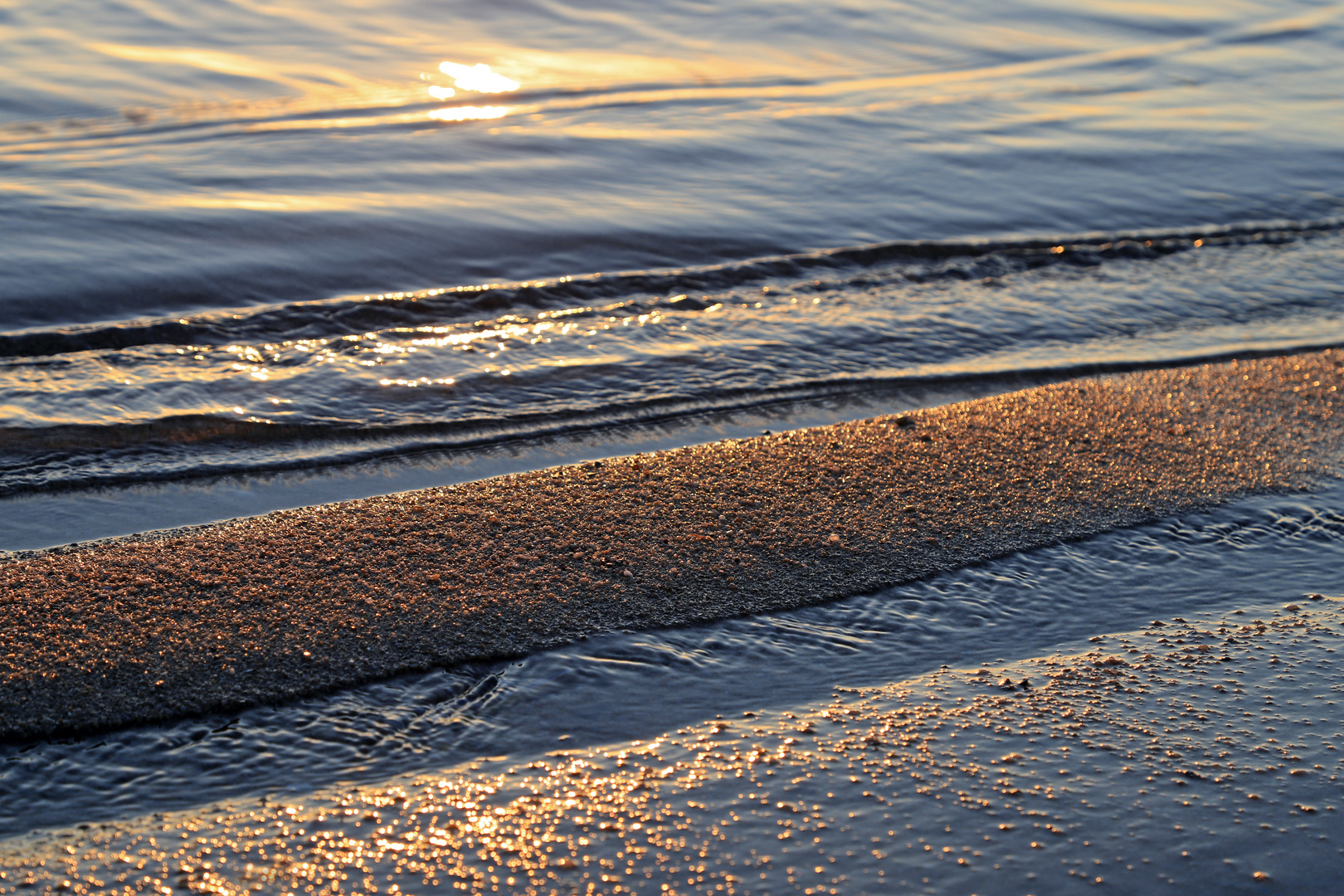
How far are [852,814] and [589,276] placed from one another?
3.75m

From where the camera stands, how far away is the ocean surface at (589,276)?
2494 mm

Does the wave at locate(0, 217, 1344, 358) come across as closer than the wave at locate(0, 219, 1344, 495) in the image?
No

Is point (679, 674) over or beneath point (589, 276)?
beneath

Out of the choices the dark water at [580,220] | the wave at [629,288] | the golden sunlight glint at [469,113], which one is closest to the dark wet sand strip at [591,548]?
the dark water at [580,220]

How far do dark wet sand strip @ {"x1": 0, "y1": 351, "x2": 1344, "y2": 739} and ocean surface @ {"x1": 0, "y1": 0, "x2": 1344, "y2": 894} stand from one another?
104 mm

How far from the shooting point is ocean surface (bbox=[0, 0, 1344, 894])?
8.18 ft

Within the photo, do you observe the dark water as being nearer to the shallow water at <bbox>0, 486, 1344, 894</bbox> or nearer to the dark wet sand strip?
the dark wet sand strip

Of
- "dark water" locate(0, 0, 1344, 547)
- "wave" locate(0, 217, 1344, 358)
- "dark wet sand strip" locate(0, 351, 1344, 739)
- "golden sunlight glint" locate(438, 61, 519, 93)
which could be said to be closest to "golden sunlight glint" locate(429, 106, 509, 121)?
"dark water" locate(0, 0, 1344, 547)

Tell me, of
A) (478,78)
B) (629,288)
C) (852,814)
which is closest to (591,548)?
(852,814)

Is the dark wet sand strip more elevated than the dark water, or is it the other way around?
the dark water

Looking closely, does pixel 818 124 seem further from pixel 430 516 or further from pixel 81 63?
pixel 430 516

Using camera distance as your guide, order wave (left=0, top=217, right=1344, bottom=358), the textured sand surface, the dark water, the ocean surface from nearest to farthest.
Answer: the textured sand surface < the ocean surface < the dark water < wave (left=0, top=217, right=1344, bottom=358)

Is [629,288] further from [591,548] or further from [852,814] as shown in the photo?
[852,814]

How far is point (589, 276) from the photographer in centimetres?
541
